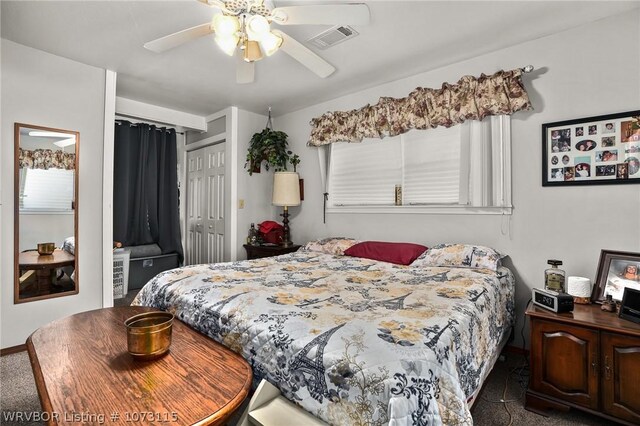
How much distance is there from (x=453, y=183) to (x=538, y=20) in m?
1.31

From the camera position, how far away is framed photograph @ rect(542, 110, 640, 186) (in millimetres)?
2061

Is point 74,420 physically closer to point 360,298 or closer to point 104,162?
point 360,298

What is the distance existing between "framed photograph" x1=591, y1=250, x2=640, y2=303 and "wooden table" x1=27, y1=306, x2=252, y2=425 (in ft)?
7.22

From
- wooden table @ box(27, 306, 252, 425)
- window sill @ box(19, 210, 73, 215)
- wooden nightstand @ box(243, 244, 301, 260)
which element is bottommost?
wooden table @ box(27, 306, 252, 425)

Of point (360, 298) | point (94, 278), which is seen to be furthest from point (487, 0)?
point (94, 278)

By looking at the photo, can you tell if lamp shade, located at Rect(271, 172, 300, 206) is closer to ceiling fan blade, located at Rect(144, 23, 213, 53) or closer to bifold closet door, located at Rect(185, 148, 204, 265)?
bifold closet door, located at Rect(185, 148, 204, 265)

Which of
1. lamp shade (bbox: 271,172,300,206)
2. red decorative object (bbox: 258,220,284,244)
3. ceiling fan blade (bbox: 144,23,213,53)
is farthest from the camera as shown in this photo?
red decorative object (bbox: 258,220,284,244)

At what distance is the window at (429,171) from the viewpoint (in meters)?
2.58

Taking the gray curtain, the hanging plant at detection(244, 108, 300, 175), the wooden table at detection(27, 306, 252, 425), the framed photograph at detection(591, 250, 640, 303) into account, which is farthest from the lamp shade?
the framed photograph at detection(591, 250, 640, 303)

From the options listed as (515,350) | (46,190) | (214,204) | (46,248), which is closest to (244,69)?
(46,190)

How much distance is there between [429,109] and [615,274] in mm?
1841

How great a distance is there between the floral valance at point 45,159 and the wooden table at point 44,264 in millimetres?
746

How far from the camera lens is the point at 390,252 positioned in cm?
279

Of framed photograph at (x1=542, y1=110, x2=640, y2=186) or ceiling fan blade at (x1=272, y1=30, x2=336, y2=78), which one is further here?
framed photograph at (x1=542, y1=110, x2=640, y2=186)
